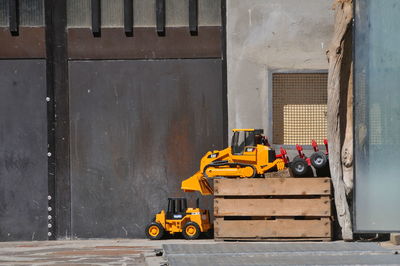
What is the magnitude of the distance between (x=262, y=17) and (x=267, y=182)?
265 cm

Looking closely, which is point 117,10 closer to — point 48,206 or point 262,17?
point 262,17

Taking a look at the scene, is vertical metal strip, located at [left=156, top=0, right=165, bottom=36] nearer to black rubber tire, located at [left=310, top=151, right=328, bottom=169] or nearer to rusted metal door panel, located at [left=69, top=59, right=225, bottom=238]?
rusted metal door panel, located at [left=69, top=59, right=225, bottom=238]

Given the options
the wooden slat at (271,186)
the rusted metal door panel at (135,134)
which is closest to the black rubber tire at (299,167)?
the wooden slat at (271,186)

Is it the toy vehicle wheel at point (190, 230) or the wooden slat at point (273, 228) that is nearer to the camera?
the wooden slat at point (273, 228)

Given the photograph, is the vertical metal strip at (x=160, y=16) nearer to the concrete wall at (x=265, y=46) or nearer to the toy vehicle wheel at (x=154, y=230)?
the concrete wall at (x=265, y=46)

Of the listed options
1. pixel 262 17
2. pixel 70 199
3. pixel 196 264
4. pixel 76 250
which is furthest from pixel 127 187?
pixel 196 264

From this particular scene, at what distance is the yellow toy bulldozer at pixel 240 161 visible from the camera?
587 inches

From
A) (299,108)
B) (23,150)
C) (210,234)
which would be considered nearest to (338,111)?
(299,108)

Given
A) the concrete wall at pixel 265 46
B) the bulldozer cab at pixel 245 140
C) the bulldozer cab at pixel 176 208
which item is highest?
the concrete wall at pixel 265 46

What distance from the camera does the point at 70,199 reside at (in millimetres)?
15859

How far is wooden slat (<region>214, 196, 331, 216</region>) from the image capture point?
14.6 m

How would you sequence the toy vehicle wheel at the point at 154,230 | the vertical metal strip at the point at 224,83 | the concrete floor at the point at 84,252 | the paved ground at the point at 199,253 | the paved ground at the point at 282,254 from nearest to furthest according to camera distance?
the paved ground at the point at 282,254
the paved ground at the point at 199,253
the concrete floor at the point at 84,252
the toy vehicle wheel at the point at 154,230
the vertical metal strip at the point at 224,83

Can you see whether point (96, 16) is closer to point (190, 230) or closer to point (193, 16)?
point (193, 16)

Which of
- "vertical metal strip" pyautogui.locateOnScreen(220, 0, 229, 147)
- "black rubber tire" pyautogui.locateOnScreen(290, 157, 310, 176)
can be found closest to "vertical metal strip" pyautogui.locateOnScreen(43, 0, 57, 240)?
"vertical metal strip" pyautogui.locateOnScreen(220, 0, 229, 147)
